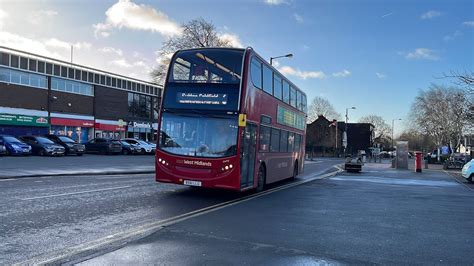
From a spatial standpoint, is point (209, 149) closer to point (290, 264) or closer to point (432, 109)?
point (290, 264)

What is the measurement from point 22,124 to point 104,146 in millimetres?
8766

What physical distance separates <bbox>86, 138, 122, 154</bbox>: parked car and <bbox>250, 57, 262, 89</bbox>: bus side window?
1184 inches

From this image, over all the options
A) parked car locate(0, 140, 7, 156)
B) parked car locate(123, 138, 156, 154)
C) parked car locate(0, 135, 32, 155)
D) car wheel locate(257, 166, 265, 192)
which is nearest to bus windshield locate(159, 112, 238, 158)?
car wheel locate(257, 166, 265, 192)

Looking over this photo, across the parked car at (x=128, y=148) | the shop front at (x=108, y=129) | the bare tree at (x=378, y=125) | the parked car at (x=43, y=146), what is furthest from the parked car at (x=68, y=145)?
the bare tree at (x=378, y=125)

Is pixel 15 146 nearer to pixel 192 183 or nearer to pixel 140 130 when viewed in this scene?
pixel 192 183

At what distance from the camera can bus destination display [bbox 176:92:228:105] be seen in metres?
12.0

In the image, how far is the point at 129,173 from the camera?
20.9 metres

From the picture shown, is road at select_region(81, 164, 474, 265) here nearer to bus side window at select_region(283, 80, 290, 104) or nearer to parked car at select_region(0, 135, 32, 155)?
bus side window at select_region(283, 80, 290, 104)

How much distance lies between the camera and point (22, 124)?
42281 millimetres

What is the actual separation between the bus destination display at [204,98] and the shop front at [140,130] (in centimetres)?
4812

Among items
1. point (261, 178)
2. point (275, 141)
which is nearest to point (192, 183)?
point (261, 178)

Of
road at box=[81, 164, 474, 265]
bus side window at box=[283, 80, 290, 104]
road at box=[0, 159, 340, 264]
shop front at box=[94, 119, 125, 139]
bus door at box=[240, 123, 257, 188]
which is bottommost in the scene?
road at box=[81, 164, 474, 265]

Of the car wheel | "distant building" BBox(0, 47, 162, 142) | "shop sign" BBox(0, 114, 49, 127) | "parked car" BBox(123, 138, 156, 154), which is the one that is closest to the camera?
the car wheel

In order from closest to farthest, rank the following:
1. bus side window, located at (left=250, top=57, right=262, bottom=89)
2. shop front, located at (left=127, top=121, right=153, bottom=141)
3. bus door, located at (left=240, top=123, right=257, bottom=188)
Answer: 1. bus door, located at (left=240, top=123, right=257, bottom=188)
2. bus side window, located at (left=250, top=57, right=262, bottom=89)
3. shop front, located at (left=127, top=121, right=153, bottom=141)
